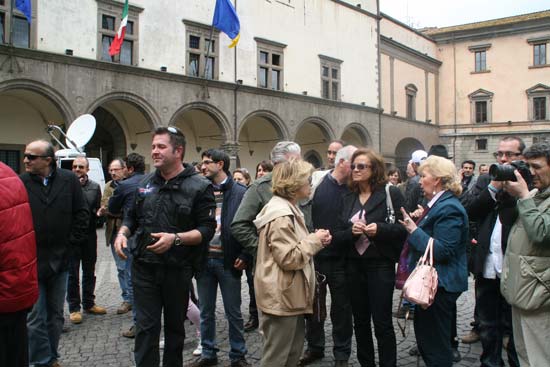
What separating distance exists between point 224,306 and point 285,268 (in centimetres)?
150

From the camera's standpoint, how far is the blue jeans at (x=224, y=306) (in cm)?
449

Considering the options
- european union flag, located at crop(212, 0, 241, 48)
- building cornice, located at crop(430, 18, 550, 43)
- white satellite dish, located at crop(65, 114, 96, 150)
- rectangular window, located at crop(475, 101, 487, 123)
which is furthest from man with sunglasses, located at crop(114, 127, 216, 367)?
building cornice, located at crop(430, 18, 550, 43)

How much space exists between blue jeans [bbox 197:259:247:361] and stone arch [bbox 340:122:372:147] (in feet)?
74.7

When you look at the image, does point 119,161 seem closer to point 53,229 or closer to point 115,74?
point 53,229

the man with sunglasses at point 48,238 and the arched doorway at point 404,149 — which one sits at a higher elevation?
the arched doorway at point 404,149

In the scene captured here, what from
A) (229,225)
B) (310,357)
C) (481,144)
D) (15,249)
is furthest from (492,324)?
(481,144)

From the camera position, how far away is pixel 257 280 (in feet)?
11.1

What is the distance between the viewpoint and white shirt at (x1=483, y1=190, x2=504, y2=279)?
13.6 feet

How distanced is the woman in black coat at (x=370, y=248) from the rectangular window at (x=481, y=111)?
113 ft

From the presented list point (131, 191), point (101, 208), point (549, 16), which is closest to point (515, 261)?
point (131, 191)

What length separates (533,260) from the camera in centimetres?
316

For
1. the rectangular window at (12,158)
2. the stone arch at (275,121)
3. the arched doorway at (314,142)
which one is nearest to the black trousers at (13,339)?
the rectangular window at (12,158)

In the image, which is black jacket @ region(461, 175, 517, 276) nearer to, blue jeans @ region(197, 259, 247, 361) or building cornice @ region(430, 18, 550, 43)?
blue jeans @ region(197, 259, 247, 361)

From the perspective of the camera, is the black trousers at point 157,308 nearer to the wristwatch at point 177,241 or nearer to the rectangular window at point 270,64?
the wristwatch at point 177,241
